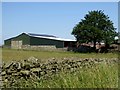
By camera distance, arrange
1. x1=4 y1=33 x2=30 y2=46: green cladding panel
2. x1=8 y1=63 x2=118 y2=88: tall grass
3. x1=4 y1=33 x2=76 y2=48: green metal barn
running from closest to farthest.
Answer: x1=8 y1=63 x2=118 y2=88: tall grass → x1=4 y1=33 x2=76 y2=48: green metal barn → x1=4 y1=33 x2=30 y2=46: green cladding panel

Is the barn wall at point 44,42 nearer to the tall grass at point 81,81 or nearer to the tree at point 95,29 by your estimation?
the tree at point 95,29

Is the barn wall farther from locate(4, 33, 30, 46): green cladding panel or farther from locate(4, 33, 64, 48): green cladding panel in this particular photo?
locate(4, 33, 30, 46): green cladding panel

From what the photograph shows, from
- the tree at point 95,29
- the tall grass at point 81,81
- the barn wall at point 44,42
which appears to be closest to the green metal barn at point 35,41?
the barn wall at point 44,42

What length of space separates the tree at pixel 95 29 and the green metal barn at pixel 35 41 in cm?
370

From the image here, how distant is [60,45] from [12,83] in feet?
181

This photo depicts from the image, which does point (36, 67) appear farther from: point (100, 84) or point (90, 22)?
point (90, 22)

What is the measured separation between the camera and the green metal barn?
6531cm

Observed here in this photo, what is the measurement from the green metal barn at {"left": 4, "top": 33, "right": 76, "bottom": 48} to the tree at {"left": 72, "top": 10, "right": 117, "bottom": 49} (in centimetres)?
370

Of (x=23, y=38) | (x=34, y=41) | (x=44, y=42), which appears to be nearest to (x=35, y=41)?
(x=34, y=41)

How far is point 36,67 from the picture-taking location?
36.5ft

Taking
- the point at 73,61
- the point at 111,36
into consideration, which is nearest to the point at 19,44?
the point at 111,36

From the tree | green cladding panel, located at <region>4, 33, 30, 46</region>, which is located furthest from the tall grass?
green cladding panel, located at <region>4, 33, 30, 46</region>

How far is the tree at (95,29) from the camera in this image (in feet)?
206

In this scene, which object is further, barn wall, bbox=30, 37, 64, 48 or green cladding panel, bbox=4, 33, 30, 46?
green cladding panel, bbox=4, 33, 30, 46
